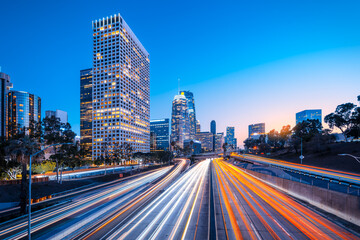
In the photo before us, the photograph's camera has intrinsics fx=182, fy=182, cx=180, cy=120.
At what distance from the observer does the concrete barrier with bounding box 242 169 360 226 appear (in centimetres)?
1670

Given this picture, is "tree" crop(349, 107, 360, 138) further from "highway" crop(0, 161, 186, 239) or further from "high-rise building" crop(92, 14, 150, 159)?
"high-rise building" crop(92, 14, 150, 159)

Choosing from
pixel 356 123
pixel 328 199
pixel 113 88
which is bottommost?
pixel 328 199

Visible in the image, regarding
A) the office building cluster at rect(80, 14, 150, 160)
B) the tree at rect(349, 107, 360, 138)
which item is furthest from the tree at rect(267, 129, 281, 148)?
the office building cluster at rect(80, 14, 150, 160)

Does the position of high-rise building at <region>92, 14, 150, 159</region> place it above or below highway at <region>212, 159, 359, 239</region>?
above

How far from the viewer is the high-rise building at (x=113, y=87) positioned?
143625 millimetres

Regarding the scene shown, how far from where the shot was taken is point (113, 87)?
147625 mm

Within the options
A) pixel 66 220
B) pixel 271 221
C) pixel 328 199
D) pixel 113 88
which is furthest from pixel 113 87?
pixel 328 199

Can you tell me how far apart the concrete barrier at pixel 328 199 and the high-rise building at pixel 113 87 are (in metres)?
128

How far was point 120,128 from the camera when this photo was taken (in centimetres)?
14212

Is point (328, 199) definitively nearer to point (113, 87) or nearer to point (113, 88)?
point (113, 88)

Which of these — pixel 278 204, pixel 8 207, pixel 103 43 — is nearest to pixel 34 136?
pixel 8 207

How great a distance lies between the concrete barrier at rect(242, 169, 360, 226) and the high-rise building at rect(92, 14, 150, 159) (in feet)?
421

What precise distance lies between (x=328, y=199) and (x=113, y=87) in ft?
491

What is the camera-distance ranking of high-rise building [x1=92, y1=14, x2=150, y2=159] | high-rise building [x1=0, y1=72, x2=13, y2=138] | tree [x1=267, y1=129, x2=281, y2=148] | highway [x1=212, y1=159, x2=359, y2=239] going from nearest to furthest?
1. highway [x1=212, y1=159, x2=359, y2=239]
2. tree [x1=267, y1=129, x2=281, y2=148]
3. high-rise building [x1=92, y1=14, x2=150, y2=159]
4. high-rise building [x1=0, y1=72, x2=13, y2=138]
